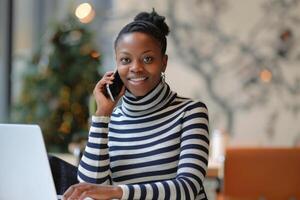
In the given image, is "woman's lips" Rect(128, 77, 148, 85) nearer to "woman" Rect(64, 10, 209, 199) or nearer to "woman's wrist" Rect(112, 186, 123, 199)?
"woman" Rect(64, 10, 209, 199)

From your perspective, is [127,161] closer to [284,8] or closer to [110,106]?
[110,106]

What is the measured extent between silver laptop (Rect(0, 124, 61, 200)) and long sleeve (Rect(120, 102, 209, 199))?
142 mm

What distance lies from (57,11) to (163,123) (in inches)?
135

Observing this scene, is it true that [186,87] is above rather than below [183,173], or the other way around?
below

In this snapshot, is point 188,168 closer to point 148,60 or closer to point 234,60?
point 148,60

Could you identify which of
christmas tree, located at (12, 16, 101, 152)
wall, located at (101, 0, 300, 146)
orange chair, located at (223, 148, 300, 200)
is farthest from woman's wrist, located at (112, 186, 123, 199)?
wall, located at (101, 0, 300, 146)

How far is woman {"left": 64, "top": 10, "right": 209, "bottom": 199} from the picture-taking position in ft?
4.19

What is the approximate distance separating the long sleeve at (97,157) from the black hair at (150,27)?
0.56 feet

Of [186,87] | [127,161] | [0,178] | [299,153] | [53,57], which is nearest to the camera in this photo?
[0,178]

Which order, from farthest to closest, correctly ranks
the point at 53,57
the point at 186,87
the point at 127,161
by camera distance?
the point at 186,87, the point at 53,57, the point at 127,161

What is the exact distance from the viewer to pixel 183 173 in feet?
4.00

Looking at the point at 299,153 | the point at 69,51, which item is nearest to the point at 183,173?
the point at 299,153

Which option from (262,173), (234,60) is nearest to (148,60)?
(262,173)

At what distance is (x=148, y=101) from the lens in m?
1.35
